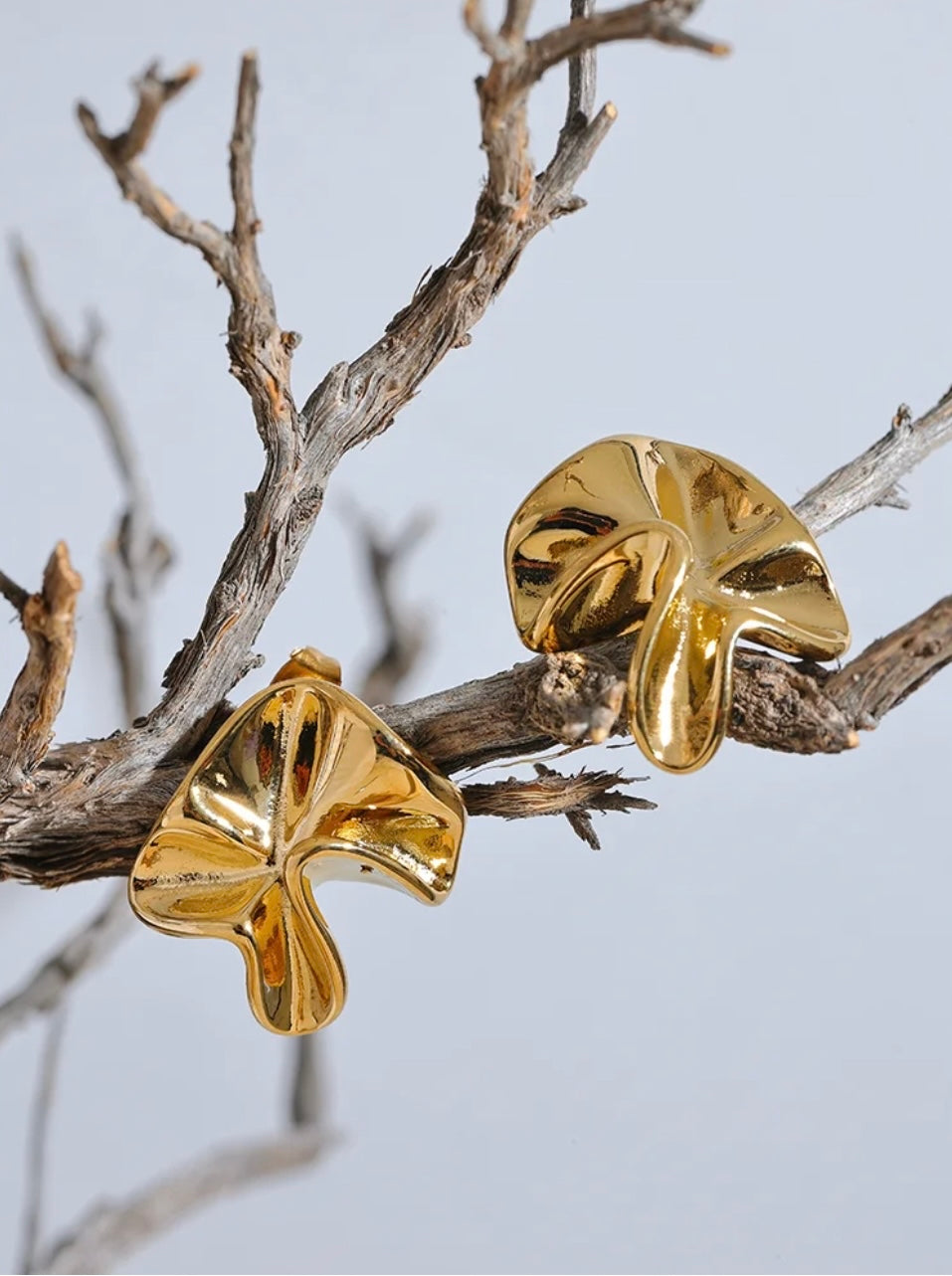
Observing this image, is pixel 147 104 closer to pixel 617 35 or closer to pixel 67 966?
pixel 617 35

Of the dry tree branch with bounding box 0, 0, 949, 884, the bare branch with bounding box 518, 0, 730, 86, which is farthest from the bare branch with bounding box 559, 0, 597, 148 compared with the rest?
the bare branch with bounding box 518, 0, 730, 86

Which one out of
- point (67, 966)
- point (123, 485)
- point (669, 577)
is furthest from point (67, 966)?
point (669, 577)

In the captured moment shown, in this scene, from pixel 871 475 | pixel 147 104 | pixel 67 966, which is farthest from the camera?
pixel 67 966

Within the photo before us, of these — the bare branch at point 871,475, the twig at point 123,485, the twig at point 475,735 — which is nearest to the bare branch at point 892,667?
the twig at point 475,735

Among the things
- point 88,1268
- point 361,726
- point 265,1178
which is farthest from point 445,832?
point 265,1178

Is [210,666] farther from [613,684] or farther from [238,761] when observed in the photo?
[613,684]

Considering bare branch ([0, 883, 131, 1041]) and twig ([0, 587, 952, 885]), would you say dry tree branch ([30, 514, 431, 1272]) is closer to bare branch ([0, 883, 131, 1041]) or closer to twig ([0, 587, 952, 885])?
bare branch ([0, 883, 131, 1041])
